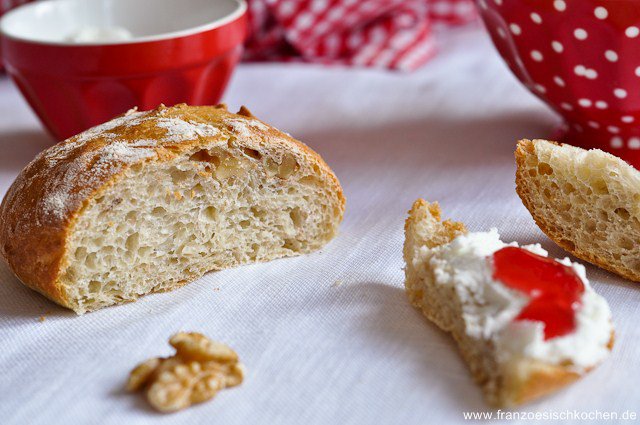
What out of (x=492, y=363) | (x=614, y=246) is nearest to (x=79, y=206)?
(x=492, y=363)

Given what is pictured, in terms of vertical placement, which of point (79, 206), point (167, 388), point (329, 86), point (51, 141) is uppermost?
point (79, 206)

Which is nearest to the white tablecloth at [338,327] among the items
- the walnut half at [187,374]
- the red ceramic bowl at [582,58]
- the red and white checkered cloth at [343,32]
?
the walnut half at [187,374]

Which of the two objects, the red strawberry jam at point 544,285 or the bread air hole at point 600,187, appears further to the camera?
the bread air hole at point 600,187

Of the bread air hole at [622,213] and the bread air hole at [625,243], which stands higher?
the bread air hole at [622,213]

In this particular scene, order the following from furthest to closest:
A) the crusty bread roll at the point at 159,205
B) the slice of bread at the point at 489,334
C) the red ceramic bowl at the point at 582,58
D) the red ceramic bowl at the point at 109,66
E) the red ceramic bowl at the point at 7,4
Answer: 1. the red ceramic bowl at the point at 7,4
2. the red ceramic bowl at the point at 109,66
3. the red ceramic bowl at the point at 582,58
4. the crusty bread roll at the point at 159,205
5. the slice of bread at the point at 489,334

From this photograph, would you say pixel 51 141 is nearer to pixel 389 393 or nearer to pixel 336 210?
pixel 336 210

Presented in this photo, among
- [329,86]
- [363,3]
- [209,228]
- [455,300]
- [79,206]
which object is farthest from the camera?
[363,3]

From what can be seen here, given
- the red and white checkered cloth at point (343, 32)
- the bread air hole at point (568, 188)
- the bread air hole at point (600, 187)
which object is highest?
the bread air hole at point (600, 187)

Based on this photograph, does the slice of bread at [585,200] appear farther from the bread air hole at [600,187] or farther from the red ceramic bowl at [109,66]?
the red ceramic bowl at [109,66]
